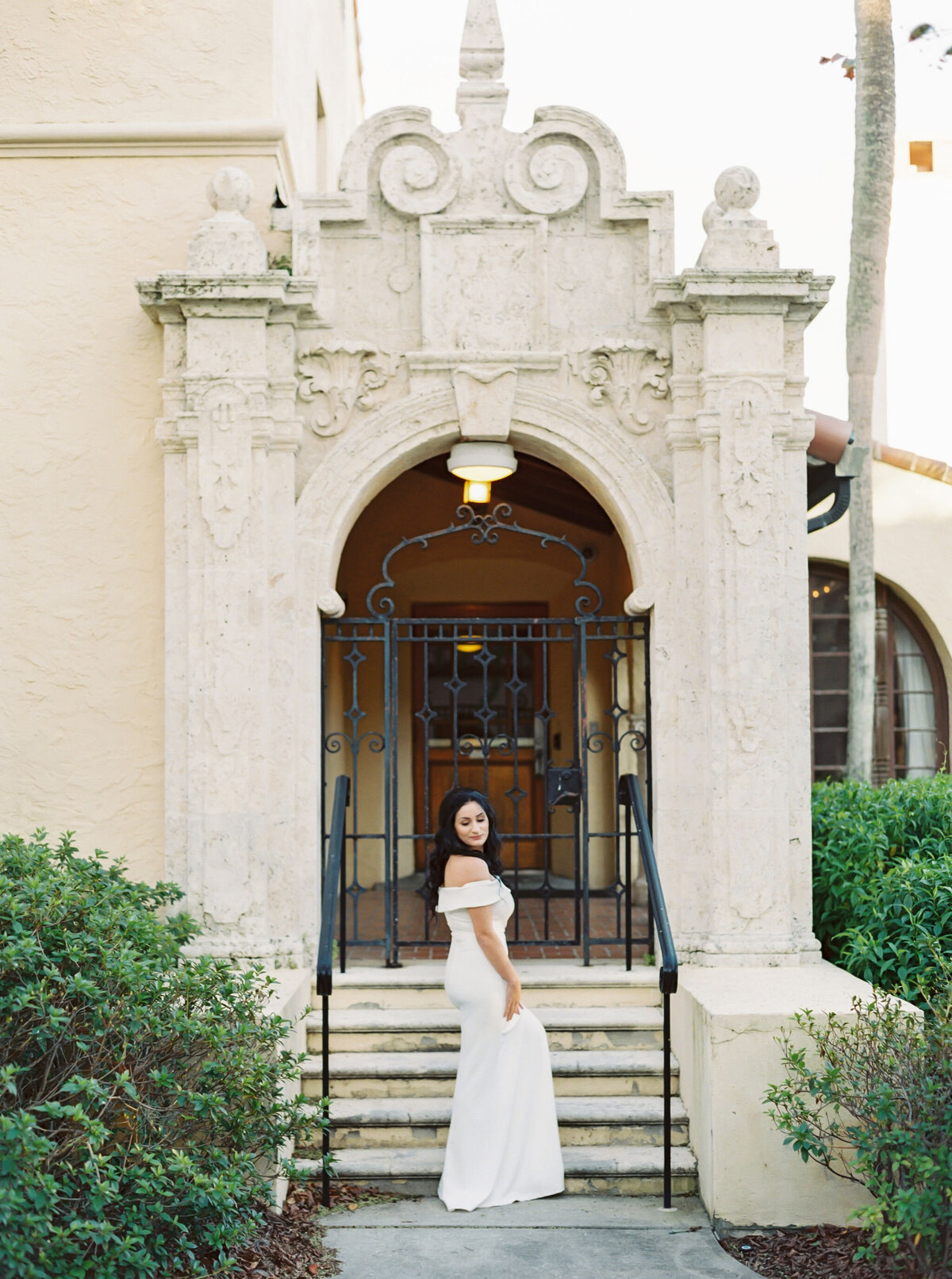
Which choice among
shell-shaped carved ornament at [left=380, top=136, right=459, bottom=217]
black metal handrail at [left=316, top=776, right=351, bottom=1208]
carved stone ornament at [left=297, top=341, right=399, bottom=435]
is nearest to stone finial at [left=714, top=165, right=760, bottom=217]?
shell-shaped carved ornament at [left=380, top=136, right=459, bottom=217]

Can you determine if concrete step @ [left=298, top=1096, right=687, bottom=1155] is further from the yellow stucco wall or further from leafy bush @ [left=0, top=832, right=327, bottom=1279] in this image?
the yellow stucco wall

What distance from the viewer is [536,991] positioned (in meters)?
6.22

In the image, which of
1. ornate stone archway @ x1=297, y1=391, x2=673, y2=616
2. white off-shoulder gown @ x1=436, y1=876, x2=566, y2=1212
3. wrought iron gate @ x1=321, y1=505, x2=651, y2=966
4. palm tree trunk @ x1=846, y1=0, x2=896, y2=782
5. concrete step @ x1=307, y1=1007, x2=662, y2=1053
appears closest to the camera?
white off-shoulder gown @ x1=436, y1=876, x2=566, y2=1212

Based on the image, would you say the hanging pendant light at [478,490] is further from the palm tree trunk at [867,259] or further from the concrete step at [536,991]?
the palm tree trunk at [867,259]

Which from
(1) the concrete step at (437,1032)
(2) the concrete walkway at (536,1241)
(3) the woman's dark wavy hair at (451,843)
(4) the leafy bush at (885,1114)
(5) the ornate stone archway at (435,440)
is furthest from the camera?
(5) the ornate stone archway at (435,440)

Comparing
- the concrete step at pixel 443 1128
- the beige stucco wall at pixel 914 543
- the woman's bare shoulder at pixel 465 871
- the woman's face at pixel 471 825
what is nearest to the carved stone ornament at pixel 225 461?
the woman's face at pixel 471 825

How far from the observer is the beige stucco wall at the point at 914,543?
10367 millimetres

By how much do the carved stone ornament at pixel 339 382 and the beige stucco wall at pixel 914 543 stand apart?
5082 mm

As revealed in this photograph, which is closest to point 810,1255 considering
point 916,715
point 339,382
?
point 339,382

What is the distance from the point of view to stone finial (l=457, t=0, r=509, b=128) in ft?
21.4

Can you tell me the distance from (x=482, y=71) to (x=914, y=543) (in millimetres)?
5788

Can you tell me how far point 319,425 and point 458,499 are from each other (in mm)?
4087

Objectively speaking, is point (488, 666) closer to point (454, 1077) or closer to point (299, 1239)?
point (454, 1077)

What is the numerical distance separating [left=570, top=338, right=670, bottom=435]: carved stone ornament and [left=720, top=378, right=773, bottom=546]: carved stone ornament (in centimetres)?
41
